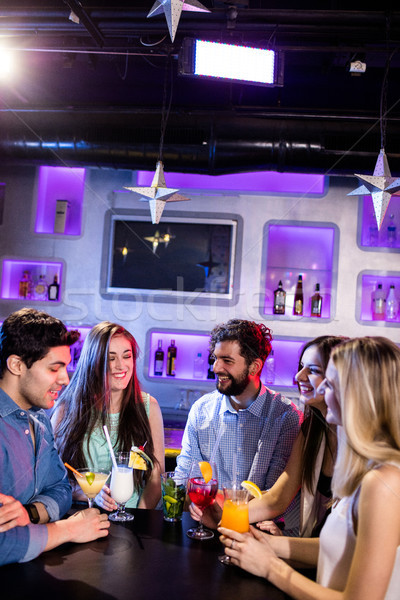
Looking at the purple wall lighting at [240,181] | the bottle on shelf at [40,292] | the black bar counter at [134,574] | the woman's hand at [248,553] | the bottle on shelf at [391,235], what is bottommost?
the black bar counter at [134,574]

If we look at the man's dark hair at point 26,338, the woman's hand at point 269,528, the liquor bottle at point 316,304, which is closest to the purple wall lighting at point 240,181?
the liquor bottle at point 316,304

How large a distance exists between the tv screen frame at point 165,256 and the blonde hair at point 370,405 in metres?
3.21

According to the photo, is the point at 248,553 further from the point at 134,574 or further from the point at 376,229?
the point at 376,229

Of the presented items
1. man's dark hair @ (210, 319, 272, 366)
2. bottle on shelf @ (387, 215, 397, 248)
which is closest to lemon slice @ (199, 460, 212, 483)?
man's dark hair @ (210, 319, 272, 366)

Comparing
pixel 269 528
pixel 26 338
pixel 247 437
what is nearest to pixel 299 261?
pixel 247 437

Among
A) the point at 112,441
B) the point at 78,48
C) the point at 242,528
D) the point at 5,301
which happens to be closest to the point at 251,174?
the point at 78,48

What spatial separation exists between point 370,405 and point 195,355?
3489mm

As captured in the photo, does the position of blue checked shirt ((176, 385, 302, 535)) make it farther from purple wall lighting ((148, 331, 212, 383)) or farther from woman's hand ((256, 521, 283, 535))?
purple wall lighting ((148, 331, 212, 383))

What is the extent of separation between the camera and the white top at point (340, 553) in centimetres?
127

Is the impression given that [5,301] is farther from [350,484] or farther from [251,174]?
[350,484]

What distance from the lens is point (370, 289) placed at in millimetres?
4617

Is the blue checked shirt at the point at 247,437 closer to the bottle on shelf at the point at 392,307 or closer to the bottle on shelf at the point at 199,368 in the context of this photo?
the bottle on shelf at the point at 199,368

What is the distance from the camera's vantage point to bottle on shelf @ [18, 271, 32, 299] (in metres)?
4.78

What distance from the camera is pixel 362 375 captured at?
1.32 meters
